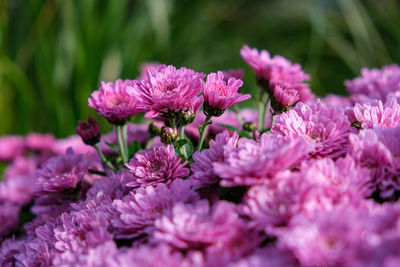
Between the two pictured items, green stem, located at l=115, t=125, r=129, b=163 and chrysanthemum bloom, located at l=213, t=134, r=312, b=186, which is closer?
chrysanthemum bloom, located at l=213, t=134, r=312, b=186

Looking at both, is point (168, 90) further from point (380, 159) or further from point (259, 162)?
point (380, 159)

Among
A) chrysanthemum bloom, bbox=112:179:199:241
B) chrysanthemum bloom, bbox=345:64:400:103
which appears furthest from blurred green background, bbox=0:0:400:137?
chrysanthemum bloom, bbox=112:179:199:241

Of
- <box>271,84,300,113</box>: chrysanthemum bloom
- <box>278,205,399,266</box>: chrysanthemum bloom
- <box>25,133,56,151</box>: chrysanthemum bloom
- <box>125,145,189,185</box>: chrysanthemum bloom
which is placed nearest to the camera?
<box>278,205,399,266</box>: chrysanthemum bloom

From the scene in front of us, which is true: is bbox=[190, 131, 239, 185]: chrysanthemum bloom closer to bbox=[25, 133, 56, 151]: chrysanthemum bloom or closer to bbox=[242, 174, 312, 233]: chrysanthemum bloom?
bbox=[242, 174, 312, 233]: chrysanthemum bloom

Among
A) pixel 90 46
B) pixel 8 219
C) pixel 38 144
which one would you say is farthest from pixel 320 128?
pixel 90 46

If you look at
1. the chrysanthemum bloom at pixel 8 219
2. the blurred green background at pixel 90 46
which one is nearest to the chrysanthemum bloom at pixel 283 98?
the chrysanthemum bloom at pixel 8 219

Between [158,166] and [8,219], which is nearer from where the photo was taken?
[158,166]

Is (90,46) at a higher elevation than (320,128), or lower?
higher
